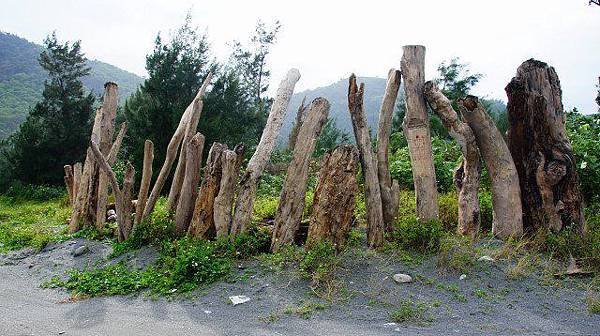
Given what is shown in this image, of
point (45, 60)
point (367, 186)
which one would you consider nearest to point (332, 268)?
point (367, 186)

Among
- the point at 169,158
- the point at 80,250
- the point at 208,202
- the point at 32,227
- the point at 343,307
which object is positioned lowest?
the point at 32,227

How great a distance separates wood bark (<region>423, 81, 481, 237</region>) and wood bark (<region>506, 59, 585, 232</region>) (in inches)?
23.3

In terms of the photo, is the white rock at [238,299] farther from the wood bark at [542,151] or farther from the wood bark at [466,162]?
the wood bark at [542,151]

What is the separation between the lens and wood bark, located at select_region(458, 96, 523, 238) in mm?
5426

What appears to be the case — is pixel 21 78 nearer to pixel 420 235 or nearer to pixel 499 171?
pixel 420 235

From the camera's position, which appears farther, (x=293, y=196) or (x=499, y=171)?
(x=499, y=171)

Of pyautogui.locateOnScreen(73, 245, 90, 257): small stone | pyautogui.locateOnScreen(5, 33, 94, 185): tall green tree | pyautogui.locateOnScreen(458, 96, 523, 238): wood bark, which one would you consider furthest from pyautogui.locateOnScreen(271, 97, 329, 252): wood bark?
pyautogui.locateOnScreen(5, 33, 94, 185): tall green tree

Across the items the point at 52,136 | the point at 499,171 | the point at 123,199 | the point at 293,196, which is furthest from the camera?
the point at 52,136

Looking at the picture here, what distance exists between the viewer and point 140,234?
20.5 ft

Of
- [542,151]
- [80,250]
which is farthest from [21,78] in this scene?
[542,151]

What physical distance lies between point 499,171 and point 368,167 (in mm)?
1587

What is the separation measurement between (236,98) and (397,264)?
13372 mm

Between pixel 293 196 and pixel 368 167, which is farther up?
pixel 368 167

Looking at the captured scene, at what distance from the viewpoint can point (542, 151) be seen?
5398mm
